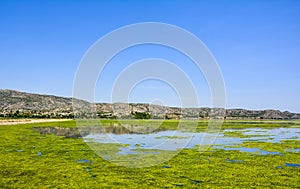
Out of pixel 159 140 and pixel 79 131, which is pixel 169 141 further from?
pixel 79 131

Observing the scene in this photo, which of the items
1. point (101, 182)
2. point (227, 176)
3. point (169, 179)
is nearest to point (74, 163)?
point (101, 182)

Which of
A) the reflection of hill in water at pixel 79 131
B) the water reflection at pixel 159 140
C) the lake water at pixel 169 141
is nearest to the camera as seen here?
the water reflection at pixel 159 140

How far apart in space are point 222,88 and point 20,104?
5514 inches

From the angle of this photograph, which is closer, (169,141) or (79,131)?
(169,141)

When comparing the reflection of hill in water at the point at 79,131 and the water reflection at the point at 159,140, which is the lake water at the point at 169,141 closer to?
the water reflection at the point at 159,140

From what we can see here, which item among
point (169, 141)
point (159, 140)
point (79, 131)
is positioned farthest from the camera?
point (79, 131)

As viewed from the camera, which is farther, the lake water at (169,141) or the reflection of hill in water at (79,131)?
the reflection of hill in water at (79,131)

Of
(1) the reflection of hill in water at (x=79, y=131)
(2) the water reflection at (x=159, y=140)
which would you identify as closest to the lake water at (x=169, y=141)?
(2) the water reflection at (x=159, y=140)

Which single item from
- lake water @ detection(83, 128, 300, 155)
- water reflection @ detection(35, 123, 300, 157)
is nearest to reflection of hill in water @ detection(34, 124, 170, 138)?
water reflection @ detection(35, 123, 300, 157)

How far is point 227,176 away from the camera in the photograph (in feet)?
39.9

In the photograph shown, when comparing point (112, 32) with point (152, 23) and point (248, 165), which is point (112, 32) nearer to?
point (152, 23)

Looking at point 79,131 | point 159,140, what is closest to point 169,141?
point 159,140

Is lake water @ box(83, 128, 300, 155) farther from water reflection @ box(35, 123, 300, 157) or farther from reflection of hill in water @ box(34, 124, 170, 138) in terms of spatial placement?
reflection of hill in water @ box(34, 124, 170, 138)

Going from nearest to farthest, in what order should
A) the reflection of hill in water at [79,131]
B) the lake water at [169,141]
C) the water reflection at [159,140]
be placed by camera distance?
1. the water reflection at [159,140]
2. the lake water at [169,141]
3. the reflection of hill in water at [79,131]
